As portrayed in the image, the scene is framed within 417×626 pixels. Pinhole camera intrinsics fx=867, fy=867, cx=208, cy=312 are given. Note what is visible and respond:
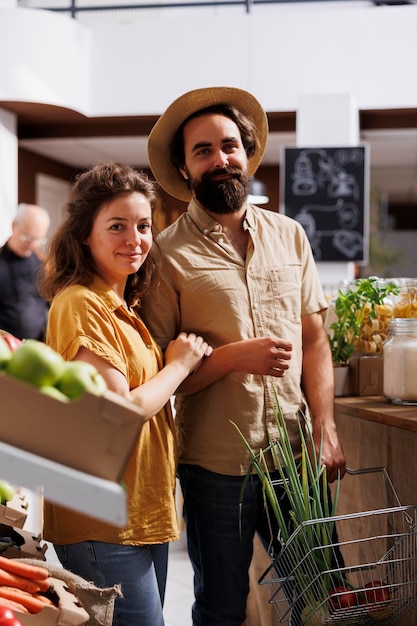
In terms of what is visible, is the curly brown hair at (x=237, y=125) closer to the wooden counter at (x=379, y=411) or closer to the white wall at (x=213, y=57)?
the wooden counter at (x=379, y=411)

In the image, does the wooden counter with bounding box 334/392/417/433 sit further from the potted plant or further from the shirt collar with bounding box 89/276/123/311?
the shirt collar with bounding box 89/276/123/311

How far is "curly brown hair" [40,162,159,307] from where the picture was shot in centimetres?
192

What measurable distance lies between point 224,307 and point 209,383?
188 millimetres

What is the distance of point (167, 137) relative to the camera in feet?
7.60

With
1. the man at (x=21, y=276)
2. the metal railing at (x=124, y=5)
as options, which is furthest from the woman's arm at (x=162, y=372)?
the metal railing at (x=124, y=5)

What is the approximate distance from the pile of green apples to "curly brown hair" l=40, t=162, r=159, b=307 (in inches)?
34.1

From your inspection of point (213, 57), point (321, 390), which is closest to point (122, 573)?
point (321, 390)

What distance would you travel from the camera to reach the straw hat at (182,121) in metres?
2.21

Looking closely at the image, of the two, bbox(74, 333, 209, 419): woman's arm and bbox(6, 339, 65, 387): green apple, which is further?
bbox(74, 333, 209, 419): woman's arm

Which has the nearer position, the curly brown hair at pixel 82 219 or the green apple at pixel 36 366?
the green apple at pixel 36 366

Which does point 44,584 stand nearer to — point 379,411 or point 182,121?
point 379,411

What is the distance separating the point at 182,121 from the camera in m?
2.27

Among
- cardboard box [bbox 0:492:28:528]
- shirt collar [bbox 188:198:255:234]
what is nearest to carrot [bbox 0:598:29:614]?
cardboard box [bbox 0:492:28:528]

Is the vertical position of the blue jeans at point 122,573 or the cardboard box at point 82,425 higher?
the cardboard box at point 82,425
